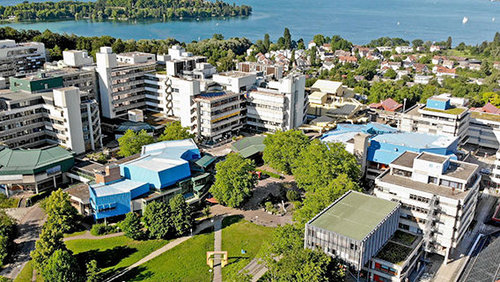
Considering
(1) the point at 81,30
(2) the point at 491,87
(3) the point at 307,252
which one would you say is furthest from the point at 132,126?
(1) the point at 81,30

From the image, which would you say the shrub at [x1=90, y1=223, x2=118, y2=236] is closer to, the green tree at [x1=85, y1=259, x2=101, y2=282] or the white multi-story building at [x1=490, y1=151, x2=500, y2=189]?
the green tree at [x1=85, y1=259, x2=101, y2=282]

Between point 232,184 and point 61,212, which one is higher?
point 232,184

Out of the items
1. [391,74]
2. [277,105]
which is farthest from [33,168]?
[391,74]

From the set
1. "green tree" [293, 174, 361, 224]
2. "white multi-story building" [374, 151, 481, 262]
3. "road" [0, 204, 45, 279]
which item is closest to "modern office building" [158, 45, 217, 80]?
"road" [0, 204, 45, 279]

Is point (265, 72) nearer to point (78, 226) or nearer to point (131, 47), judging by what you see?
point (131, 47)

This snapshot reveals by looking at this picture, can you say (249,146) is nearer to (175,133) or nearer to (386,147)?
(175,133)
